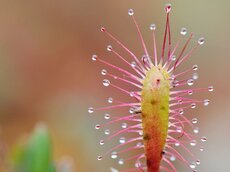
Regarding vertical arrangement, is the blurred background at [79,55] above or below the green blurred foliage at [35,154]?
above

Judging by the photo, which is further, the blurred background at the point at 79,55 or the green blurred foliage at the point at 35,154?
the blurred background at the point at 79,55

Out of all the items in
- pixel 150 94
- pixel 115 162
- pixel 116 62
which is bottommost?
pixel 150 94

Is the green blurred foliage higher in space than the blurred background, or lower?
lower

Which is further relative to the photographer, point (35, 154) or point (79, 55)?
point (79, 55)

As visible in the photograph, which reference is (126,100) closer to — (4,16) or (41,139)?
(4,16)

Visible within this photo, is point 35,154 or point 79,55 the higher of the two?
point 79,55

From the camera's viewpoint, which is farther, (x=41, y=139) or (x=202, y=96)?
(x=202, y=96)

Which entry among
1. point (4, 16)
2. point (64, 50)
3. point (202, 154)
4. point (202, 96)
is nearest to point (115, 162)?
point (202, 154)

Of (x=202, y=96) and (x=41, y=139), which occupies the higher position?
(x=202, y=96)
